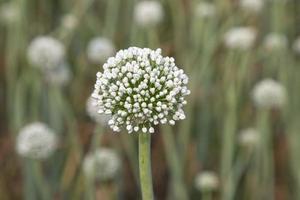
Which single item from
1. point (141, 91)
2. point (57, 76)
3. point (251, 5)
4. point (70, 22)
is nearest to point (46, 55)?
point (57, 76)

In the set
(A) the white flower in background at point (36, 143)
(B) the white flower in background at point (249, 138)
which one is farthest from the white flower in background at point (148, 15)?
(A) the white flower in background at point (36, 143)

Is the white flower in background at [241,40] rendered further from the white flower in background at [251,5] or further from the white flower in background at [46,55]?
the white flower in background at [46,55]

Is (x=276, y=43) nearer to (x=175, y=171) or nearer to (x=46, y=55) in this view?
(x=175, y=171)

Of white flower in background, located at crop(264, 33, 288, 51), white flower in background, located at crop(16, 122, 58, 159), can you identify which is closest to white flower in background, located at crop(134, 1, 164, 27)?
white flower in background, located at crop(264, 33, 288, 51)

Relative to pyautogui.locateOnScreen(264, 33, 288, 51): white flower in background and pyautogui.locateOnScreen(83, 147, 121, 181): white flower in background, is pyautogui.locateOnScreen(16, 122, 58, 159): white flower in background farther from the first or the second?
pyautogui.locateOnScreen(264, 33, 288, 51): white flower in background

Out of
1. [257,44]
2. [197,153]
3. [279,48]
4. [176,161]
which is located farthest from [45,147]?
[257,44]
